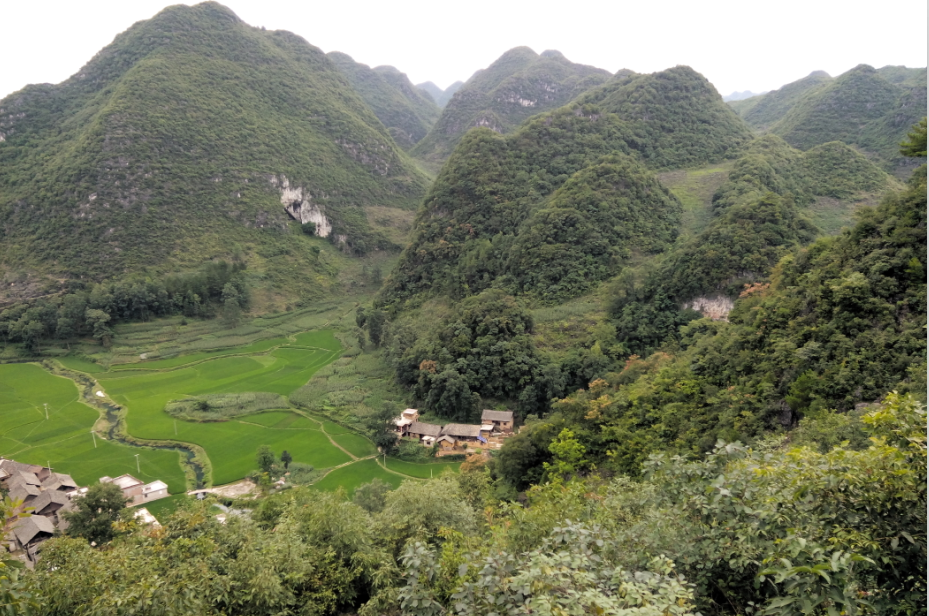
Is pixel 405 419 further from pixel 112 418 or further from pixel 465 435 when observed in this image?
pixel 112 418

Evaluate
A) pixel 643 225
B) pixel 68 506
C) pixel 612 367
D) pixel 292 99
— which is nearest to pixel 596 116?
pixel 643 225

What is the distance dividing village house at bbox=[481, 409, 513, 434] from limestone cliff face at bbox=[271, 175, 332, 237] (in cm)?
7482

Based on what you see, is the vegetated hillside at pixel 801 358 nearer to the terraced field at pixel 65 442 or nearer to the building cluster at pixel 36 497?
the building cluster at pixel 36 497

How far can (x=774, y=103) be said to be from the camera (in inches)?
4564

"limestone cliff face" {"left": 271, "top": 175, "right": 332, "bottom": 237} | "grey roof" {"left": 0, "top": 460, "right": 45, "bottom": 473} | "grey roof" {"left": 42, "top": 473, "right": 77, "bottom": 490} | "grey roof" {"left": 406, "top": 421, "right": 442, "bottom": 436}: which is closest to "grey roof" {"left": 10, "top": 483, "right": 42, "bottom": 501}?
"grey roof" {"left": 42, "top": 473, "right": 77, "bottom": 490}

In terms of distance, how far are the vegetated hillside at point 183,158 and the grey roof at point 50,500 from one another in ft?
177

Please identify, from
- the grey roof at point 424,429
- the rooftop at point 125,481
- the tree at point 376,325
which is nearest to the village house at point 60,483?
the rooftop at point 125,481

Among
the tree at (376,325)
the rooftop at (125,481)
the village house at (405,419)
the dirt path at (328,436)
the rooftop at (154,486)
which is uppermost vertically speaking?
the tree at (376,325)

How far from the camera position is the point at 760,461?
774 centimetres

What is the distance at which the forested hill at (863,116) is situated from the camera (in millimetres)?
68312

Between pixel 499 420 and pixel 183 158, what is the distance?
283 ft

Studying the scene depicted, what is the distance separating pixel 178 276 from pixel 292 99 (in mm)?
70543

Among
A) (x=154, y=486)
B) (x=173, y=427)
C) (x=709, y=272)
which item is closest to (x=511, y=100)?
(x=709, y=272)

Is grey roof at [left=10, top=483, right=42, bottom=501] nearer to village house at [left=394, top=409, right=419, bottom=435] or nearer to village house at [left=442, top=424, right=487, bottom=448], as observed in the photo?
village house at [left=394, top=409, right=419, bottom=435]
